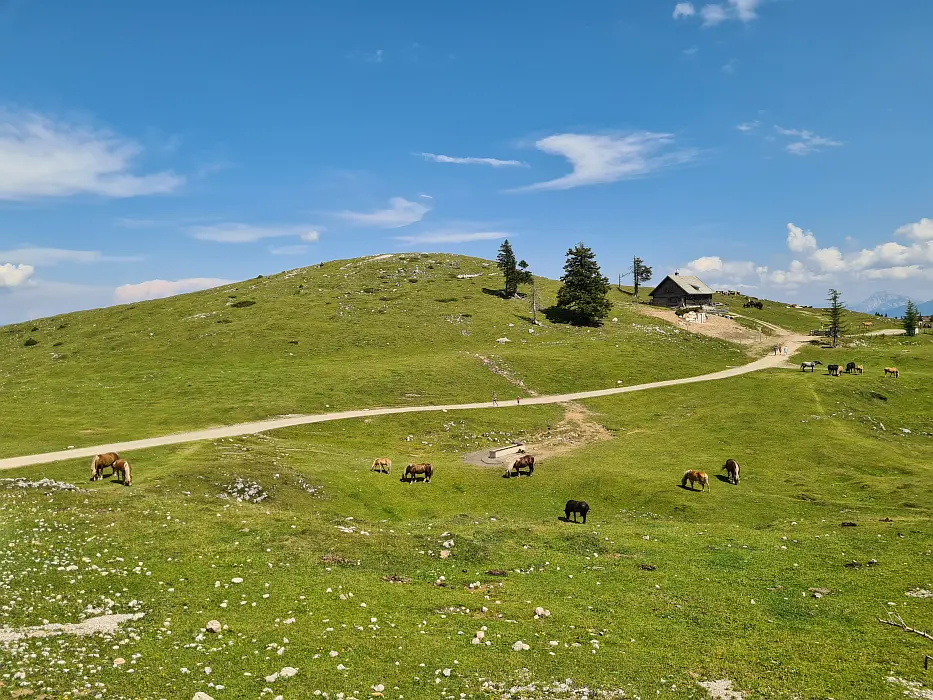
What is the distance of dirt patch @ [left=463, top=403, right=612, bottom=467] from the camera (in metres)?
46.5

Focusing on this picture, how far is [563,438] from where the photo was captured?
5491 cm

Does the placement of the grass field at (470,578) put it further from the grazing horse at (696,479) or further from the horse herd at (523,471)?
the horse herd at (523,471)

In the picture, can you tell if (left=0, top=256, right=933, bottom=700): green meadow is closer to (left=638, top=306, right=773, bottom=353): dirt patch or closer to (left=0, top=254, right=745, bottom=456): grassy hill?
(left=0, top=254, right=745, bottom=456): grassy hill

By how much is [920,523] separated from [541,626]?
23.2 m

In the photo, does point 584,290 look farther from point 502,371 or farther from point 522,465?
point 522,465

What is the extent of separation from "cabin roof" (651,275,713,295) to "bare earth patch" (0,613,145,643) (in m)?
148

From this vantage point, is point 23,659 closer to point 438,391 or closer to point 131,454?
point 131,454

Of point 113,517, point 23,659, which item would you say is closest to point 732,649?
point 23,659

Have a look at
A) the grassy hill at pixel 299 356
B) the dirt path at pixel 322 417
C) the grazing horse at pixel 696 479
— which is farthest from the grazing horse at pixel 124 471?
the grazing horse at pixel 696 479

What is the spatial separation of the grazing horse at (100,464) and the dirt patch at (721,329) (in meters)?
106

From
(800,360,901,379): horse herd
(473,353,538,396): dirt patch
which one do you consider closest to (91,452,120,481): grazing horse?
(473,353,538,396): dirt patch

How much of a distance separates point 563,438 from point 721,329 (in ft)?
262

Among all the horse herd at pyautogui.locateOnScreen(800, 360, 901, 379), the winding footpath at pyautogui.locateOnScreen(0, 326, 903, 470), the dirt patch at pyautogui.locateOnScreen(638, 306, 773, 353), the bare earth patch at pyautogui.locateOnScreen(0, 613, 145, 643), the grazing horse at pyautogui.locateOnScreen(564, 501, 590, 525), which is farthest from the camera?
the dirt patch at pyautogui.locateOnScreen(638, 306, 773, 353)

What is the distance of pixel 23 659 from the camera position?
13.0 meters
